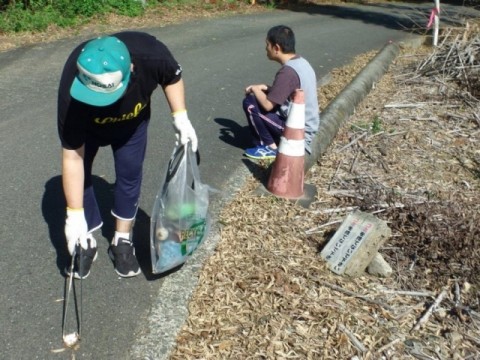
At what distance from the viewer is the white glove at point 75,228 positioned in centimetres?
304

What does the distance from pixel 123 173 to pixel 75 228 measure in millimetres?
479

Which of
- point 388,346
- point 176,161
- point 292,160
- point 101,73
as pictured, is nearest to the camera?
point 101,73

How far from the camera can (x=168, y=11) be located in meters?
15.2

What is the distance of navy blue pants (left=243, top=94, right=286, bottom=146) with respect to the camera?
17.7 feet

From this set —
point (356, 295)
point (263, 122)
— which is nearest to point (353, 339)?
point (356, 295)

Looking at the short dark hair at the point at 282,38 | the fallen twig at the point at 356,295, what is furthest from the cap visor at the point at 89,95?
the short dark hair at the point at 282,38

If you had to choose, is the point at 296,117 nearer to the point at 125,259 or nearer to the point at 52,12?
the point at 125,259

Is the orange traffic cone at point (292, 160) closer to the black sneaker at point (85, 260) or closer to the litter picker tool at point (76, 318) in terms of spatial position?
the black sneaker at point (85, 260)

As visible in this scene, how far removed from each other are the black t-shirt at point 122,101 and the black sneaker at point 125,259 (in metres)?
0.72

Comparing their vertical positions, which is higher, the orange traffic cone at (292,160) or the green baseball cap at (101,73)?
the green baseball cap at (101,73)

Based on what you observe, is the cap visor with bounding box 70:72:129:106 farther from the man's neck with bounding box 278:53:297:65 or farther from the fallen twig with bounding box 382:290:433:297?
the man's neck with bounding box 278:53:297:65

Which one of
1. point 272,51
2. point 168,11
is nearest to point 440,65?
point 272,51

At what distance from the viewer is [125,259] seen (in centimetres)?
350

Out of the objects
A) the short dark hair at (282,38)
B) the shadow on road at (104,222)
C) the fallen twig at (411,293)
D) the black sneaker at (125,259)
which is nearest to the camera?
the fallen twig at (411,293)
